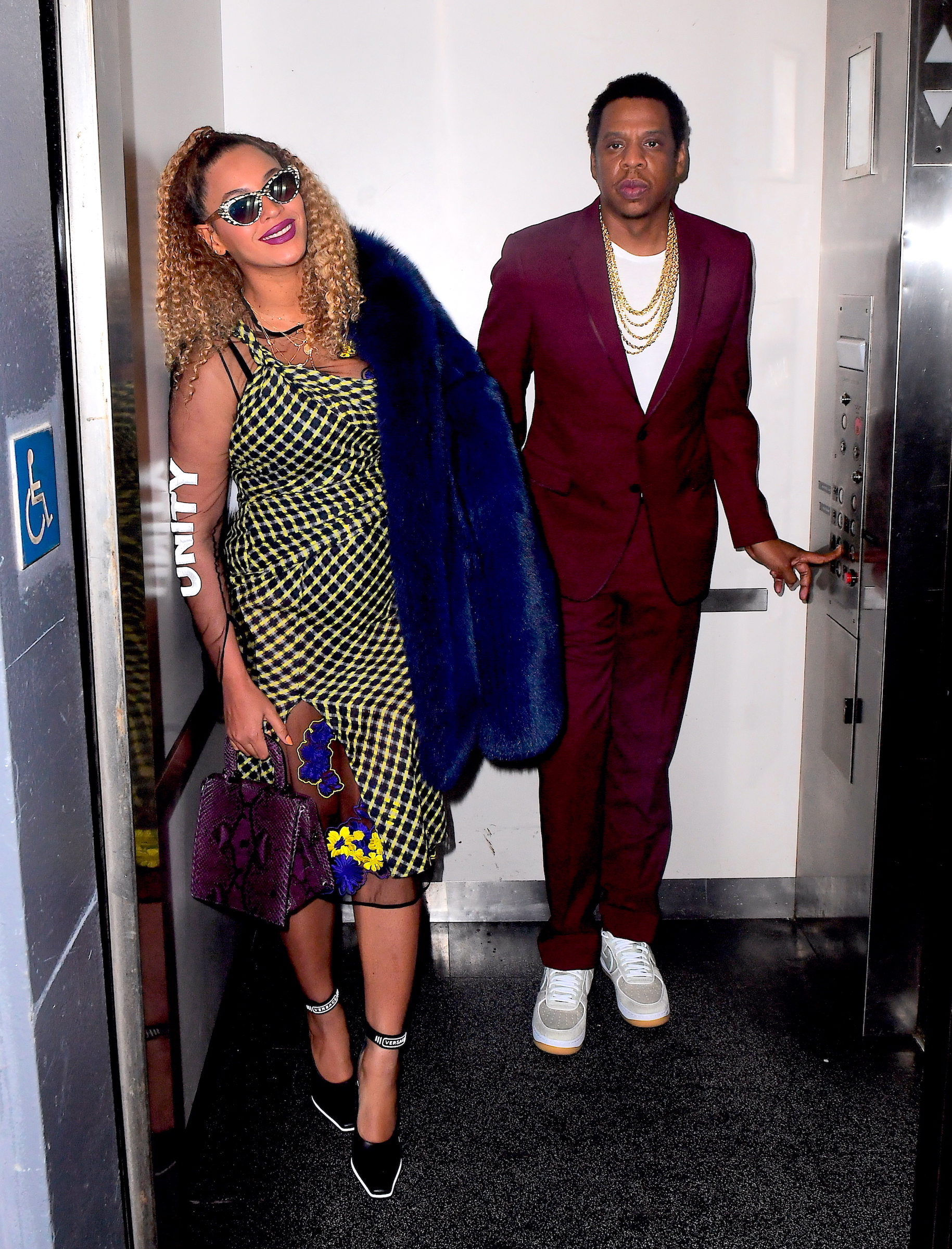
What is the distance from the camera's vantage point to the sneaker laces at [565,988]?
8.94 ft

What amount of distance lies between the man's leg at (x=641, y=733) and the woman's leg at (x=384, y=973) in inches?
31.7

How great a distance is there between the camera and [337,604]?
213 cm

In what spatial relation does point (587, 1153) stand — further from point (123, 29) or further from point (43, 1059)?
point (123, 29)

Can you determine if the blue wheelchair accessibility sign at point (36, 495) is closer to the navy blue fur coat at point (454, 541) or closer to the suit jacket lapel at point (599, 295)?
the navy blue fur coat at point (454, 541)

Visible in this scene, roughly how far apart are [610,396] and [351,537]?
2.54 feet

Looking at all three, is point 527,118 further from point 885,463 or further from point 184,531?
point 184,531

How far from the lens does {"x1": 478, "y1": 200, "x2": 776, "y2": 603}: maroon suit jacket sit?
261 cm

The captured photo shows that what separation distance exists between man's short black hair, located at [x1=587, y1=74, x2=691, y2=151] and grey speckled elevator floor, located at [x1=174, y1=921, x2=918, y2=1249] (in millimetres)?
1828

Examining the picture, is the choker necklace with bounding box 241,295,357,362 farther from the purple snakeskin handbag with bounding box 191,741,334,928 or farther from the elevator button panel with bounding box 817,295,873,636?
the elevator button panel with bounding box 817,295,873,636

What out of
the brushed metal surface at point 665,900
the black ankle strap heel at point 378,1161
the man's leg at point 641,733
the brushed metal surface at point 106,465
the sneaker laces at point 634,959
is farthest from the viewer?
the brushed metal surface at point 665,900

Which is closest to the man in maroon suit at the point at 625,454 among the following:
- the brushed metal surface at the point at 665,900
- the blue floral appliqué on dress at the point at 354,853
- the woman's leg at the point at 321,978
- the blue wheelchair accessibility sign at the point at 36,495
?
the brushed metal surface at the point at 665,900

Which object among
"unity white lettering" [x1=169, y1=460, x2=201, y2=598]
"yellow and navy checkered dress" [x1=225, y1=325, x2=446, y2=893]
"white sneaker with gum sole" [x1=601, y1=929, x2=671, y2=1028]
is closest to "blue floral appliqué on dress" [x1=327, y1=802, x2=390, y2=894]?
"yellow and navy checkered dress" [x1=225, y1=325, x2=446, y2=893]

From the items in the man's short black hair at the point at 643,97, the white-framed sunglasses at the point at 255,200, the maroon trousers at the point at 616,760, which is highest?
the man's short black hair at the point at 643,97

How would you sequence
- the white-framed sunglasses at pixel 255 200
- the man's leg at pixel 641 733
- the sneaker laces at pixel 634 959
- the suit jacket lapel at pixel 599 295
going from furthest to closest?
the sneaker laces at pixel 634 959 → the man's leg at pixel 641 733 → the suit jacket lapel at pixel 599 295 → the white-framed sunglasses at pixel 255 200
